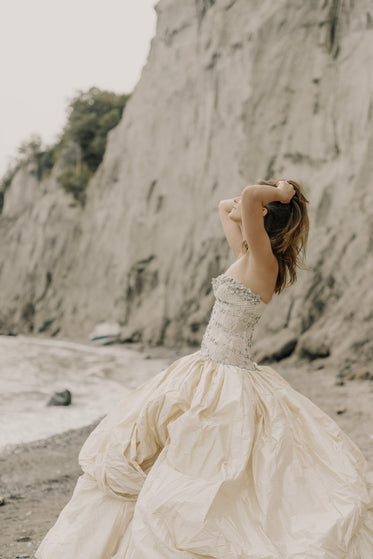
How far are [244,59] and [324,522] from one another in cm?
1368

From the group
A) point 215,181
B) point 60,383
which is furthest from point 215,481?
point 215,181

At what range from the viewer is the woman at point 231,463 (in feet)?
5.97

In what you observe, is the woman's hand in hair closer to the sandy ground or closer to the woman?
the woman

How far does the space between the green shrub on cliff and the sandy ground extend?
19.6 meters

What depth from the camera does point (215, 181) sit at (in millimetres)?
14539

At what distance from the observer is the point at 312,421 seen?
2.24 m

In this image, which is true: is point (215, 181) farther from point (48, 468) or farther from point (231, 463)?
point (231, 463)

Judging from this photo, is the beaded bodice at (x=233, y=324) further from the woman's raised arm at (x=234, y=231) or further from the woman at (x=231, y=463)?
the woman's raised arm at (x=234, y=231)

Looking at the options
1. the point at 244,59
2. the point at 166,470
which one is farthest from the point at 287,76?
the point at 166,470

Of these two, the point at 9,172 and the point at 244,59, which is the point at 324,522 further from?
the point at 9,172

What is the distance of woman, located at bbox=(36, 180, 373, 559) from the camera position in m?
1.82

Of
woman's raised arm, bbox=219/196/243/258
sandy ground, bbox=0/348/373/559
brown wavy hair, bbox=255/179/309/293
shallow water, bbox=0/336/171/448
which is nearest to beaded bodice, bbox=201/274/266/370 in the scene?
brown wavy hair, bbox=255/179/309/293

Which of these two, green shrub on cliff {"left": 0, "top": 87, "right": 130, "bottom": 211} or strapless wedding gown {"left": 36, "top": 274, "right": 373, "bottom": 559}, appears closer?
strapless wedding gown {"left": 36, "top": 274, "right": 373, "bottom": 559}

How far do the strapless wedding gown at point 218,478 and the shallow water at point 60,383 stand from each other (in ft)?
11.3
